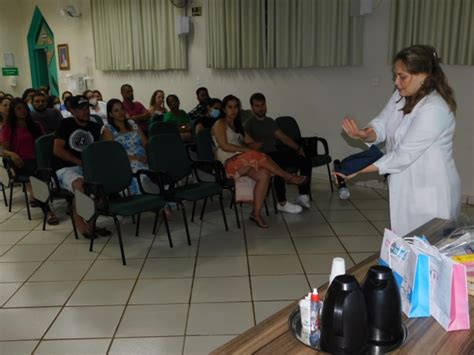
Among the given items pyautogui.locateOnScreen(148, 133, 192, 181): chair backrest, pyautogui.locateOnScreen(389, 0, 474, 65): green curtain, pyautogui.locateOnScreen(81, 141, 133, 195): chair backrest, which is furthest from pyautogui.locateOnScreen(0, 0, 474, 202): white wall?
pyautogui.locateOnScreen(81, 141, 133, 195): chair backrest

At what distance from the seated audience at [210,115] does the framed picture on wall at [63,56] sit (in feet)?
16.6

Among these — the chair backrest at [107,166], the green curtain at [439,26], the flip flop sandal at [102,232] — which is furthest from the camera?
the green curtain at [439,26]

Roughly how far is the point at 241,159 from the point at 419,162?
7.95 feet

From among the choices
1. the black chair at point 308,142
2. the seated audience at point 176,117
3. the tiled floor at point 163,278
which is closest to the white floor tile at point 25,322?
the tiled floor at point 163,278

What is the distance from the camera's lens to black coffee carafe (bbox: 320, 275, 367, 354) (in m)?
1.18

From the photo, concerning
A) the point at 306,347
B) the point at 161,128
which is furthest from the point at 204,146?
the point at 306,347

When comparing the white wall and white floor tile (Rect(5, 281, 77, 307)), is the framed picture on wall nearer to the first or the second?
the white wall

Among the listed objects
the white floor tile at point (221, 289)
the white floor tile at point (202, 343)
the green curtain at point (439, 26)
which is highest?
the green curtain at point (439, 26)

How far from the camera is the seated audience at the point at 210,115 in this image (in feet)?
18.9

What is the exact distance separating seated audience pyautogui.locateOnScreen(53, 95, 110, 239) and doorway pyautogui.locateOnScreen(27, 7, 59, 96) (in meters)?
7.32

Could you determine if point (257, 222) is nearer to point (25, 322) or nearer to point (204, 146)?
point (204, 146)

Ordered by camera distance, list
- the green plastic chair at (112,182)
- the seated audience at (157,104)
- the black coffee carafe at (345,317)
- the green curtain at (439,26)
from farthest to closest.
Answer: the seated audience at (157,104), the green curtain at (439,26), the green plastic chair at (112,182), the black coffee carafe at (345,317)

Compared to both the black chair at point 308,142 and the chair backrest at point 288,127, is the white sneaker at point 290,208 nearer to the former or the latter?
the black chair at point 308,142

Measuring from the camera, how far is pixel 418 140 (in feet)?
6.51
